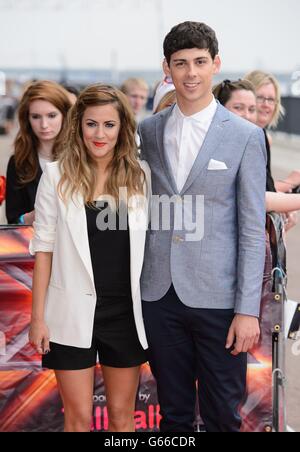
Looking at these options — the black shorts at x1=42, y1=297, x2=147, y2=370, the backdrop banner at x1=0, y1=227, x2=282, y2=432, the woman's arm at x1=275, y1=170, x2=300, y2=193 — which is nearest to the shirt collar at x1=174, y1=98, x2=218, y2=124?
the black shorts at x1=42, y1=297, x2=147, y2=370

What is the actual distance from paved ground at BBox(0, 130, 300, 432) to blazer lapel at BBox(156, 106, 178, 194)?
177 cm

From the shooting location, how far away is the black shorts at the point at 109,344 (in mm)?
2729

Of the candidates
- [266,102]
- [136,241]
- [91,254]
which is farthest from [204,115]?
[266,102]

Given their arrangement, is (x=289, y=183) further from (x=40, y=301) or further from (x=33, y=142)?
(x=40, y=301)

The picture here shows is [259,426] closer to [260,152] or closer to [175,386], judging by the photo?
[175,386]

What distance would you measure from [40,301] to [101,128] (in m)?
0.69

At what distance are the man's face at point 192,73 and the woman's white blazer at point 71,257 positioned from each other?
1.38 ft

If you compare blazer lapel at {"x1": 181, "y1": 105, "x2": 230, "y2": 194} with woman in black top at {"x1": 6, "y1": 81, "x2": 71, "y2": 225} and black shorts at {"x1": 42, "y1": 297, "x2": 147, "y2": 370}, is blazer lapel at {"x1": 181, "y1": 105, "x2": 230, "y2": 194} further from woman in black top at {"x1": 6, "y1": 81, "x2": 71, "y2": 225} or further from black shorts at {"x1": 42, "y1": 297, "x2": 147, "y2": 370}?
woman in black top at {"x1": 6, "y1": 81, "x2": 71, "y2": 225}

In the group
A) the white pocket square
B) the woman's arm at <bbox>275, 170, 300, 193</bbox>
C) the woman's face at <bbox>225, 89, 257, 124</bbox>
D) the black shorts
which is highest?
the woman's face at <bbox>225, 89, 257, 124</bbox>

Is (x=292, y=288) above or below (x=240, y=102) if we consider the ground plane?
below

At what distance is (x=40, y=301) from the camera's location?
9.01 ft

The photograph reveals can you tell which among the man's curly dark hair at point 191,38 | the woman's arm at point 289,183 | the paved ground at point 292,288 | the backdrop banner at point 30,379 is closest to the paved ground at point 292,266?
the paved ground at point 292,288

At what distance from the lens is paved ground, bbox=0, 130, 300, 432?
4125 mm

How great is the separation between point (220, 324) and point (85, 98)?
3.28 ft
